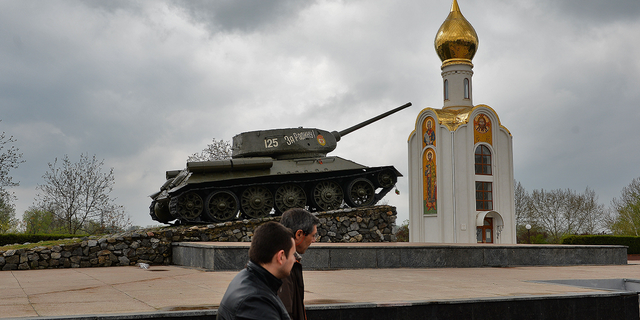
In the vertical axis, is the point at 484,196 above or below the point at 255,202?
above

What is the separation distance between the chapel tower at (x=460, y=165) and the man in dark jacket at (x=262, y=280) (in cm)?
1961

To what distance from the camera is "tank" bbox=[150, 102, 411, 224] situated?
55.1 feet

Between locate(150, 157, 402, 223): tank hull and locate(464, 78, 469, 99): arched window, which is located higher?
locate(464, 78, 469, 99): arched window

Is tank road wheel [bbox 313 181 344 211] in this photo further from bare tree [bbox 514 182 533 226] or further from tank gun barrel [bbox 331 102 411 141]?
bare tree [bbox 514 182 533 226]

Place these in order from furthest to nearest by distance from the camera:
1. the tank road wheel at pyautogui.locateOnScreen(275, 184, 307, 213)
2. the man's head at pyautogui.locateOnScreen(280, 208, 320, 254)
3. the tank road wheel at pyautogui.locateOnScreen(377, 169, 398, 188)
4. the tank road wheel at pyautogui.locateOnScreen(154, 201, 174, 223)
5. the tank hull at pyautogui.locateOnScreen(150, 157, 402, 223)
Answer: the tank road wheel at pyautogui.locateOnScreen(377, 169, 398, 188) → the tank road wheel at pyautogui.locateOnScreen(154, 201, 174, 223) → the tank road wheel at pyautogui.locateOnScreen(275, 184, 307, 213) → the tank hull at pyautogui.locateOnScreen(150, 157, 402, 223) → the man's head at pyautogui.locateOnScreen(280, 208, 320, 254)

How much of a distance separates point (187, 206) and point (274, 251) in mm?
14441

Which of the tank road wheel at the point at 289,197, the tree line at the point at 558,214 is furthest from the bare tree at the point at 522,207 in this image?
the tank road wheel at the point at 289,197

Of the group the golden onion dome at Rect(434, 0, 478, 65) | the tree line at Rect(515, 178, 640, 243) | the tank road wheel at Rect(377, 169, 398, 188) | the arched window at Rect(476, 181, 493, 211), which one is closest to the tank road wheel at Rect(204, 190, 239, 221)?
the tank road wheel at Rect(377, 169, 398, 188)

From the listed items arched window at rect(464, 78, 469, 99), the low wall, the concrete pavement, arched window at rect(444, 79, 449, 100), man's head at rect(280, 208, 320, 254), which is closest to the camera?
man's head at rect(280, 208, 320, 254)

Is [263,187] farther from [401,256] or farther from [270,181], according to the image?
[401,256]

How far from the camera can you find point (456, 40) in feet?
77.2

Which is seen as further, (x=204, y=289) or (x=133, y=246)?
(x=133, y=246)

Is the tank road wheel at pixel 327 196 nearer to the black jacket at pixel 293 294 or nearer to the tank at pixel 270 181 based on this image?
the tank at pixel 270 181

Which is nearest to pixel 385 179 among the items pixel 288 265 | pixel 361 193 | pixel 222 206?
pixel 361 193
